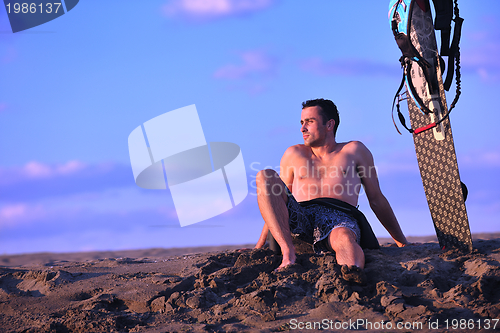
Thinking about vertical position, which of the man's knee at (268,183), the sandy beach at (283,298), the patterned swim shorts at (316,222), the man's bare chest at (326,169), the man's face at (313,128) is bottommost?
the sandy beach at (283,298)

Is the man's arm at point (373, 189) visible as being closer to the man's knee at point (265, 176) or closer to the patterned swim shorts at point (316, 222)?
the patterned swim shorts at point (316, 222)

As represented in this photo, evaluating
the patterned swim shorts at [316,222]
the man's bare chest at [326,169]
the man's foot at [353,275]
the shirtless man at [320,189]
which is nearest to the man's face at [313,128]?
the shirtless man at [320,189]

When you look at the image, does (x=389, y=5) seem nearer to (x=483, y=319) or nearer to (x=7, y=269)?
(x=483, y=319)

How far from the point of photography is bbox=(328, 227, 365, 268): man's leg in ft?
9.57

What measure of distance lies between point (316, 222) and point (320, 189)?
14.7 inches

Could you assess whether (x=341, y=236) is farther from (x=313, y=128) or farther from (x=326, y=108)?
(x=326, y=108)

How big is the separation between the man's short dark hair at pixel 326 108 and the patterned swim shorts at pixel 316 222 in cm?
89

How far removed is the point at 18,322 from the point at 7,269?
70.0 inches

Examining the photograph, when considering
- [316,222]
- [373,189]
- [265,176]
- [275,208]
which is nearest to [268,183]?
[265,176]

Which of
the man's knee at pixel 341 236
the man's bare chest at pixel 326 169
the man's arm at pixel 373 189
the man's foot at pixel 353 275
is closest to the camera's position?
the man's foot at pixel 353 275

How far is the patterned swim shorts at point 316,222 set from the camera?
10.7 feet

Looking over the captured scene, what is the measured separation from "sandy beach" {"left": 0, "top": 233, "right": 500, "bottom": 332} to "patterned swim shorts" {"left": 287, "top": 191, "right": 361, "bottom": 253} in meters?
0.14

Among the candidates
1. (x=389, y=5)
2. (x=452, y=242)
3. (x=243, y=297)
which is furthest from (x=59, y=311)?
(x=389, y=5)

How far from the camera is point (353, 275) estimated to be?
8.83 ft
